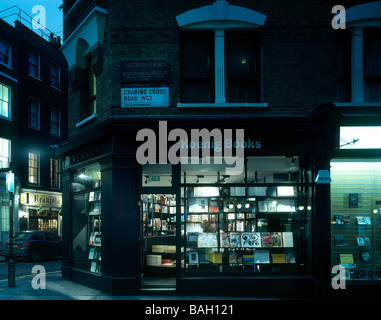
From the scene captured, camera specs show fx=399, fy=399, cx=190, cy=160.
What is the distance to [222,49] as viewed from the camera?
10.0 meters

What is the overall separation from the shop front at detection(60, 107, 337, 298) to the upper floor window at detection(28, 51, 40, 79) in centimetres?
1863

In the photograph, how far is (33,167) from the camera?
26.5 meters

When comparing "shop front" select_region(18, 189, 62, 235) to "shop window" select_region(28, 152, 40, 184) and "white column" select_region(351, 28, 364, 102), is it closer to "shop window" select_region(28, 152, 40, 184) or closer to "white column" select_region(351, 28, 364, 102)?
"shop window" select_region(28, 152, 40, 184)

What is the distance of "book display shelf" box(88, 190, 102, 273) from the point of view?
1085 centimetres

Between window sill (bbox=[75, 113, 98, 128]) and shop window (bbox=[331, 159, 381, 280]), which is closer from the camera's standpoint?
shop window (bbox=[331, 159, 381, 280])

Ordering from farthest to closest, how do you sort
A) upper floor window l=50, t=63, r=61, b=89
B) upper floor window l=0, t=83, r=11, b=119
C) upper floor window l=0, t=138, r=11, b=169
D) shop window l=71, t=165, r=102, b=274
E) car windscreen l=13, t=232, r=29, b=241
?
upper floor window l=50, t=63, r=61, b=89 < upper floor window l=0, t=83, r=11, b=119 < upper floor window l=0, t=138, r=11, b=169 < car windscreen l=13, t=232, r=29, b=241 < shop window l=71, t=165, r=102, b=274

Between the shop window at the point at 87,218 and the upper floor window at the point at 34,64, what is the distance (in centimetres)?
1701

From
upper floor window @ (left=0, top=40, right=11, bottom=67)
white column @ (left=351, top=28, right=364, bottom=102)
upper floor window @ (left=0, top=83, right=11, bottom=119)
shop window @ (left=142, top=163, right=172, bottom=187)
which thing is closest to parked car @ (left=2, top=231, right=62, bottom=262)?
upper floor window @ (left=0, top=83, right=11, bottom=119)

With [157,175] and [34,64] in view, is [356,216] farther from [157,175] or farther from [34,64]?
[34,64]

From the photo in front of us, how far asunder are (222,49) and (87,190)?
5399 millimetres

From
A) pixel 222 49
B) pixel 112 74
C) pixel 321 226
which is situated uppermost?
pixel 222 49

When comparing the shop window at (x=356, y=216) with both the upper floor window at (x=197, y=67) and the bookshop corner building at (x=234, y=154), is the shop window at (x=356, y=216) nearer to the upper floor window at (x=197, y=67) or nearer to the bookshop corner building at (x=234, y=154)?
the bookshop corner building at (x=234, y=154)
